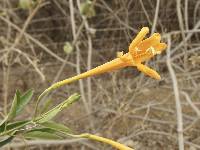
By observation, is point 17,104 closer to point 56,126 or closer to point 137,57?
point 56,126

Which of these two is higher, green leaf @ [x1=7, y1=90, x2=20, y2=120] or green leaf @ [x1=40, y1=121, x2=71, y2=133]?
green leaf @ [x1=7, y1=90, x2=20, y2=120]

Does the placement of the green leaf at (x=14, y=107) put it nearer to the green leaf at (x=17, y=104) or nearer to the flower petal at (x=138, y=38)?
the green leaf at (x=17, y=104)

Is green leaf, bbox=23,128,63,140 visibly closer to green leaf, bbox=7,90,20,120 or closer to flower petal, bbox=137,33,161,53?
green leaf, bbox=7,90,20,120

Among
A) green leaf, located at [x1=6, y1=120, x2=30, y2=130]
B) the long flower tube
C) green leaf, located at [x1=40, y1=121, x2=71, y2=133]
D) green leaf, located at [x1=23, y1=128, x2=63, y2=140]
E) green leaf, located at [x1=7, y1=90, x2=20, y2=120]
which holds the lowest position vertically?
green leaf, located at [x1=23, y1=128, x2=63, y2=140]

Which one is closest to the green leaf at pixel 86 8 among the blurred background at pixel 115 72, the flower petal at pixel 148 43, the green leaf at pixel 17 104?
the blurred background at pixel 115 72

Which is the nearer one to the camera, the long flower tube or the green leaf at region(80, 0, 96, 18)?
the long flower tube

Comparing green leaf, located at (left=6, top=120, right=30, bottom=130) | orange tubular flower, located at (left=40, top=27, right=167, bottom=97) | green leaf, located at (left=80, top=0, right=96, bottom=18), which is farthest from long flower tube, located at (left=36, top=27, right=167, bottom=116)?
green leaf, located at (left=80, top=0, right=96, bottom=18)

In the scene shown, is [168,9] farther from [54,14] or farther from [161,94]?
[54,14]

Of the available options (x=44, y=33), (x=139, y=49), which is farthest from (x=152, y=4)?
(x=44, y=33)
